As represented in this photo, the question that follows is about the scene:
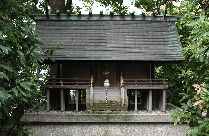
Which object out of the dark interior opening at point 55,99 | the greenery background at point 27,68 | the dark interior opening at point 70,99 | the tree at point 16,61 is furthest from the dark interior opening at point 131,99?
the tree at point 16,61

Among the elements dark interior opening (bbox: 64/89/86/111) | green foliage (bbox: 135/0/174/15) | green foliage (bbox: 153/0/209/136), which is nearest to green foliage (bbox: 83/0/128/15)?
green foliage (bbox: 135/0/174/15)

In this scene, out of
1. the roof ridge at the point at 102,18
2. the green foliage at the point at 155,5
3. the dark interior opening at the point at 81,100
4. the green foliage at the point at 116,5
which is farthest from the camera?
the green foliage at the point at 116,5

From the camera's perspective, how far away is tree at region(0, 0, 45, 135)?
9.13 meters

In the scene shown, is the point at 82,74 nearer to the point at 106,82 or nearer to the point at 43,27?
the point at 106,82

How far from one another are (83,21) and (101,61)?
1776 mm

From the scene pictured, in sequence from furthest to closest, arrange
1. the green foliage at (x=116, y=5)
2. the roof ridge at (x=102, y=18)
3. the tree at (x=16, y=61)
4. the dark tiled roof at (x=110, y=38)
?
the green foliage at (x=116, y=5), the roof ridge at (x=102, y=18), the dark tiled roof at (x=110, y=38), the tree at (x=16, y=61)

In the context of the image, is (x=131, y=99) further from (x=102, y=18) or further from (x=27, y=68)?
(x=27, y=68)

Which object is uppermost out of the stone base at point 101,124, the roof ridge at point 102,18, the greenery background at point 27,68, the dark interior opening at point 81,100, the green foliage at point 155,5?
the green foliage at point 155,5

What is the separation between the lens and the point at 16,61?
391 inches

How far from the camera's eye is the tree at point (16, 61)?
9133 millimetres

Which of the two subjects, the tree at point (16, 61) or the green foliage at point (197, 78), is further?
the tree at point (16, 61)

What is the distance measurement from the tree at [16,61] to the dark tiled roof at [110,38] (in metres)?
1.59

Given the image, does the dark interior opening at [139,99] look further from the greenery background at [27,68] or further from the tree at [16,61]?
the tree at [16,61]

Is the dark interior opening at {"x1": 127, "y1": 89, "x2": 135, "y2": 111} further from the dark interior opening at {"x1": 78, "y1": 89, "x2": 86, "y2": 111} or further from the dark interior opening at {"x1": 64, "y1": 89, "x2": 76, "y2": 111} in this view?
the dark interior opening at {"x1": 64, "y1": 89, "x2": 76, "y2": 111}
